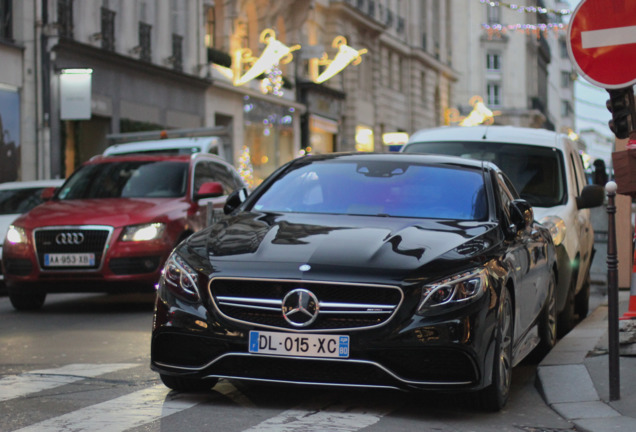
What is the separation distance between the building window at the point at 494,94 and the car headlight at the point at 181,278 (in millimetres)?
96131

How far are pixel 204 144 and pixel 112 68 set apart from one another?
9181 mm

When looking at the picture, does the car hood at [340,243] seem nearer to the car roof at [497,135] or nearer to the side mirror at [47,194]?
the car roof at [497,135]

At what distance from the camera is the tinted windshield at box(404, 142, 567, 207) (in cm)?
1160

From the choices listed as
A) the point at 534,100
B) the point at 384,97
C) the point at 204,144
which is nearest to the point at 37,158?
the point at 204,144

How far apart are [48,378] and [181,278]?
1.66m

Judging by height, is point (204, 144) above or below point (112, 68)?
below

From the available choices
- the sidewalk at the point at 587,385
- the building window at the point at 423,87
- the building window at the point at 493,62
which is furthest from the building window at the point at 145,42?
the building window at the point at 493,62

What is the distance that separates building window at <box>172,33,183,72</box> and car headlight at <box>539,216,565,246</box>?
2553cm

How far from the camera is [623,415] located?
21.0 ft

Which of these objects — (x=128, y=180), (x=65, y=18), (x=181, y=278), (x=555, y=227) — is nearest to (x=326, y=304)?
(x=181, y=278)

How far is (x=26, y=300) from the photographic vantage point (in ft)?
43.8

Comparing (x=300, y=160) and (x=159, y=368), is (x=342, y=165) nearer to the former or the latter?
(x=300, y=160)

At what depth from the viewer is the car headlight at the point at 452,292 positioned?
6.15 meters

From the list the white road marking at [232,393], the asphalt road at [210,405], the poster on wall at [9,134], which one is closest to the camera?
the asphalt road at [210,405]
